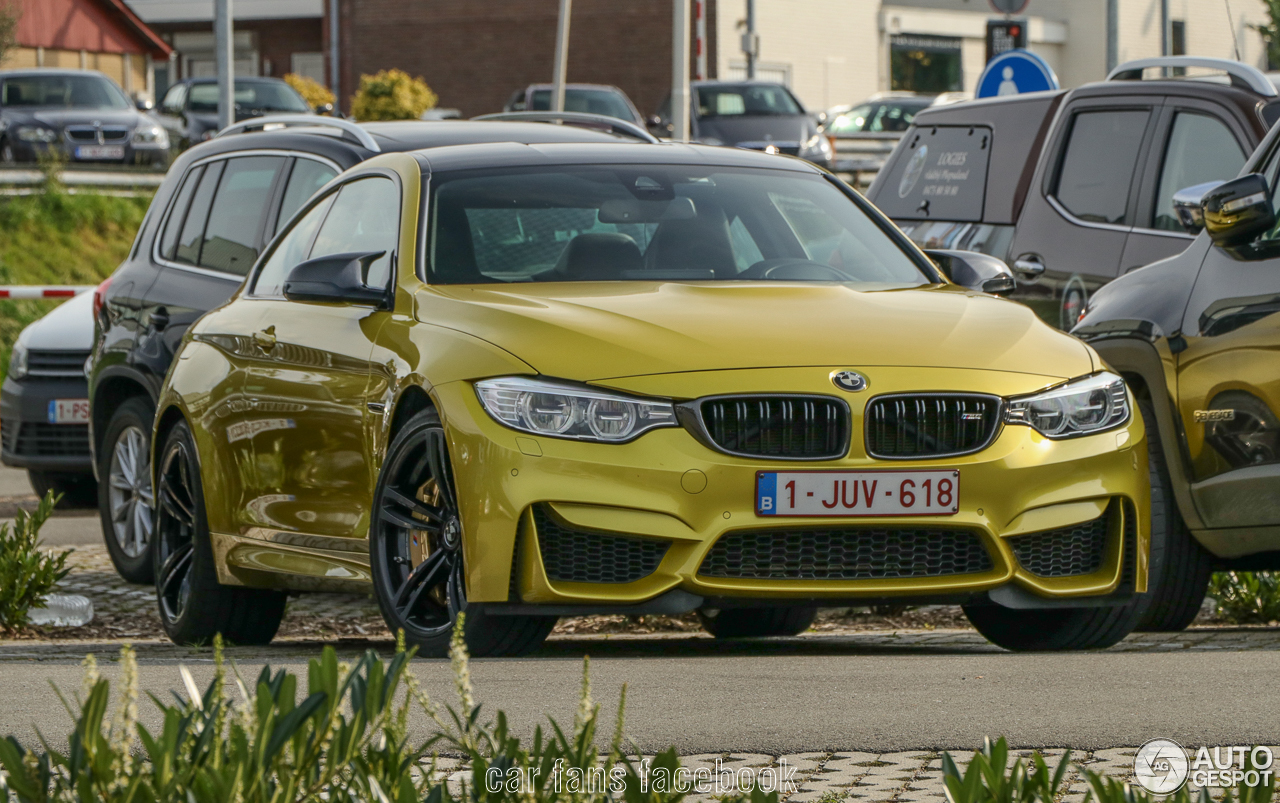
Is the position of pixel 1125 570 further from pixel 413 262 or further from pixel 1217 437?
pixel 413 262

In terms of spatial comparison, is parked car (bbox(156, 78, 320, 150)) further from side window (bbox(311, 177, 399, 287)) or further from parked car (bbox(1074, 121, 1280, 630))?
parked car (bbox(1074, 121, 1280, 630))

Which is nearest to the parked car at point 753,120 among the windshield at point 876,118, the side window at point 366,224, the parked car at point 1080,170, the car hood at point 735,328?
the windshield at point 876,118

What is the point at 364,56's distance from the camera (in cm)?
5228

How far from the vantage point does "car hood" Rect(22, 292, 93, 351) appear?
11.5m

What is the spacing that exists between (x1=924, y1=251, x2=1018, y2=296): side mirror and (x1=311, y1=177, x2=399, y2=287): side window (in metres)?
1.74

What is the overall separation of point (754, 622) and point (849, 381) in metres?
2.22

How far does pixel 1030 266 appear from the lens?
943 centimetres

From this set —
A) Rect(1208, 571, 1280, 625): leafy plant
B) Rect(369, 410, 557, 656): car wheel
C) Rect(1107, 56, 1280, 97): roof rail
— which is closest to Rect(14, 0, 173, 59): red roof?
Rect(1107, 56, 1280, 97): roof rail

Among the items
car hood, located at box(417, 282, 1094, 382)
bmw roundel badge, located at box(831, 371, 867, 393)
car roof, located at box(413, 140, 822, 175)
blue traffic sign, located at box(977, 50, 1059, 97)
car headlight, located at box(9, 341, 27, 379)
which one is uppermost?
blue traffic sign, located at box(977, 50, 1059, 97)

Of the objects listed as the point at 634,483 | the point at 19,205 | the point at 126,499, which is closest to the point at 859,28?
the point at 19,205

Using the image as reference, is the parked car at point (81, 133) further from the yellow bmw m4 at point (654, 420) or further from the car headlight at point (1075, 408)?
the car headlight at point (1075, 408)

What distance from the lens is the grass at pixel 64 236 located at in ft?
72.5

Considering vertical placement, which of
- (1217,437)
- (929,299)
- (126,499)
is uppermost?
(929,299)

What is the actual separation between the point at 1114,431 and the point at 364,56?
47.9m
